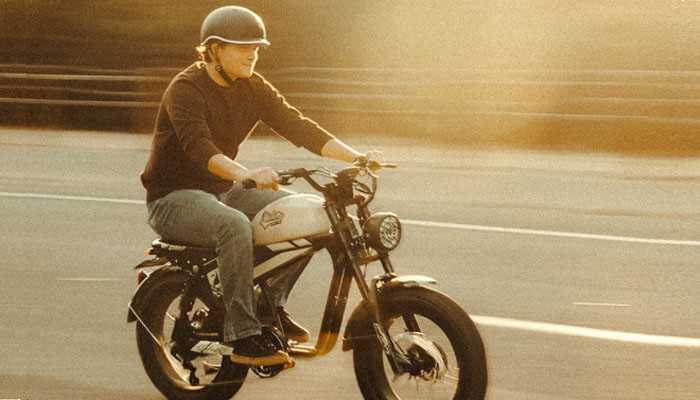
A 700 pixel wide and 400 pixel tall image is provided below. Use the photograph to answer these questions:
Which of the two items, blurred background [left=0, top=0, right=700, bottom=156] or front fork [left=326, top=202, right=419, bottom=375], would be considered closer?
front fork [left=326, top=202, right=419, bottom=375]

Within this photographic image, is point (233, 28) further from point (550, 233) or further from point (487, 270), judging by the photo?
point (550, 233)

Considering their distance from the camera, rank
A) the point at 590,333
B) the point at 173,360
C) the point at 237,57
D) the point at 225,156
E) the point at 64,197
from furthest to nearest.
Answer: the point at 64,197 < the point at 590,333 < the point at 173,360 < the point at 237,57 < the point at 225,156

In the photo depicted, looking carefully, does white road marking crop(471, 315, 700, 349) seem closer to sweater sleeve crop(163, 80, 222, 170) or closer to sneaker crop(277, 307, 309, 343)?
sneaker crop(277, 307, 309, 343)

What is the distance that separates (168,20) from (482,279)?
52.2 feet

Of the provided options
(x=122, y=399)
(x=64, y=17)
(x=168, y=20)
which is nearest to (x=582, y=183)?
(x=122, y=399)

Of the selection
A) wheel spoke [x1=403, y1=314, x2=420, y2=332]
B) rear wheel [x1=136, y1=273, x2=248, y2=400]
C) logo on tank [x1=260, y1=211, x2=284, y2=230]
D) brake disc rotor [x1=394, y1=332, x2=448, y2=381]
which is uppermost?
logo on tank [x1=260, y1=211, x2=284, y2=230]

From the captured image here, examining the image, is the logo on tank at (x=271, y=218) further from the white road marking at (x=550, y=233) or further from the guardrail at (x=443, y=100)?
the guardrail at (x=443, y=100)

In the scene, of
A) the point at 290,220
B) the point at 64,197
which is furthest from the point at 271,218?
the point at 64,197

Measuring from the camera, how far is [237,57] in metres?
5.68

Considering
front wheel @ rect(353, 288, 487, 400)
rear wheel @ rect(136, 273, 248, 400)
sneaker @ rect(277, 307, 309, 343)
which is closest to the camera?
front wheel @ rect(353, 288, 487, 400)

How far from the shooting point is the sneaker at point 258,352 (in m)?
5.63

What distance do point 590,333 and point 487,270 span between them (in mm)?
1955

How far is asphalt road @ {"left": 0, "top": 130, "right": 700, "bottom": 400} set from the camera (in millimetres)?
6586

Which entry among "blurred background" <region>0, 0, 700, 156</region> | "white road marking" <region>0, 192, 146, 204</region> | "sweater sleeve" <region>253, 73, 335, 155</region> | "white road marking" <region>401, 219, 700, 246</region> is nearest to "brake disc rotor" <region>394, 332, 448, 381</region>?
"sweater sleeve" <region>253, 73, 335, 155</region>
